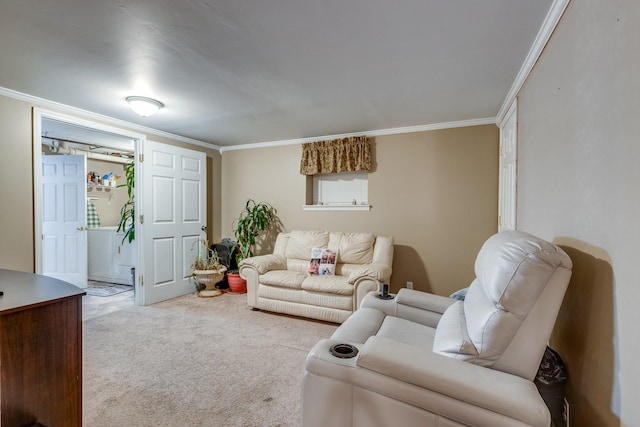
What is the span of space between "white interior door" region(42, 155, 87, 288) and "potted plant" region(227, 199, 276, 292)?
7.52ft

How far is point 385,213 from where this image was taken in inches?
157

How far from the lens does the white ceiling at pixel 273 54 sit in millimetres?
1605

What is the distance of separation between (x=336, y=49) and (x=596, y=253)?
1.78 metres

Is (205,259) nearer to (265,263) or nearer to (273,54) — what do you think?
(265,263)

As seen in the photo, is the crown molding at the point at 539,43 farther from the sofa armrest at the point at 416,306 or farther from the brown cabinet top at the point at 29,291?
the brown cabinet top at the point at 29,291

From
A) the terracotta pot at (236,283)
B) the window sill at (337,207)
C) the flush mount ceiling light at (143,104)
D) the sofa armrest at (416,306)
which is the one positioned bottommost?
the terracotta pot at (236,283)

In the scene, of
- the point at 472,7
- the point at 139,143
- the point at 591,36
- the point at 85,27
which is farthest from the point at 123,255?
the point at 591,36

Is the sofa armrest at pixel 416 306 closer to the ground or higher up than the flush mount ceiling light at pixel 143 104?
closer to the ground

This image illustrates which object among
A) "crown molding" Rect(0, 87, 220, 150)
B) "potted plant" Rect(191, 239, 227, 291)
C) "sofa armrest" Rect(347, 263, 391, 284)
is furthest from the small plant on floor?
"sofa armrest" Rect(347, 263, 391, 284)

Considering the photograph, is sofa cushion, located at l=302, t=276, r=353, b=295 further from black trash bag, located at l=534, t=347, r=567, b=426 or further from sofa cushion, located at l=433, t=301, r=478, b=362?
black trash bag, located at l=534, t=347, r=567, b=426

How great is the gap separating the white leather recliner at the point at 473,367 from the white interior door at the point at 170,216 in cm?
338

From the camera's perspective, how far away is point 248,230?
4570mm

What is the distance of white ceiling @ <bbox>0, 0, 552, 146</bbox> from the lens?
5.27 ft

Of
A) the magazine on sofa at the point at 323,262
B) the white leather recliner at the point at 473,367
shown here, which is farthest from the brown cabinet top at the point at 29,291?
the magazine on sofa at the point at 323,262
